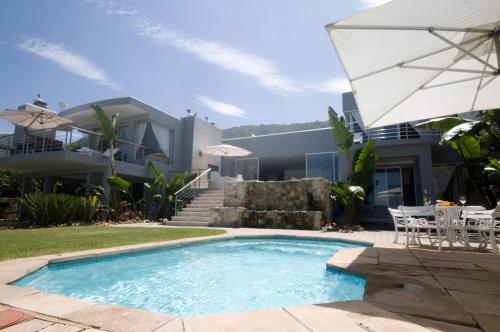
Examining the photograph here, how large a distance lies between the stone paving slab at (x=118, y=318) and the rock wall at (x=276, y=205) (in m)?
9.49

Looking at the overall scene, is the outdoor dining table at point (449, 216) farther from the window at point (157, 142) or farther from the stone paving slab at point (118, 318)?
the window at point (157, 142)

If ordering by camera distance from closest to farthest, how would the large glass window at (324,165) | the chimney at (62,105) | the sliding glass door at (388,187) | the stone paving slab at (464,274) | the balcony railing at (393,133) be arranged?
the stone paving slab at (464,274) → the balcony railing at (393,133) → the sliding glass door at (388,187) → the large glass window at (324,165) → the chimney at (62,105)

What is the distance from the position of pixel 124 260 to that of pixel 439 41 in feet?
21.8

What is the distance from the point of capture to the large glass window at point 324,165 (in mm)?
17422

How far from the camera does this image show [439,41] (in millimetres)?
4449

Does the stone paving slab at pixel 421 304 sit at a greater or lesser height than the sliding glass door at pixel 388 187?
lesser

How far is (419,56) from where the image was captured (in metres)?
4.68

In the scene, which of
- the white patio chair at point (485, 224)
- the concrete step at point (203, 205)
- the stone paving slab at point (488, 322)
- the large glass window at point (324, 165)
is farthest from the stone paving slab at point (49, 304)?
the large glass window at point (324, 165)

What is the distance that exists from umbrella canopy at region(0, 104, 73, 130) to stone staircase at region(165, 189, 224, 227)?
21.7ft

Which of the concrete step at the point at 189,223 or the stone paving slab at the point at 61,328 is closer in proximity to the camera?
the stone paving slab at the point at 61,328

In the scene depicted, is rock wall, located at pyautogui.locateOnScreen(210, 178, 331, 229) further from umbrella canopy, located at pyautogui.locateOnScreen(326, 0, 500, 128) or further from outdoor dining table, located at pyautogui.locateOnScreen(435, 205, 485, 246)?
umbrella canopy, located at pyautogui.locateOnScreen(326, 0, 500, 128)

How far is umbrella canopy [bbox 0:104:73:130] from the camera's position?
12072 mm

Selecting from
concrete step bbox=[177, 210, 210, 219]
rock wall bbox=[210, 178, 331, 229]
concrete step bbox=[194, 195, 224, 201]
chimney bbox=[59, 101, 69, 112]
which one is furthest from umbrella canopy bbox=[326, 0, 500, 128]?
chimney bbox=[59, 101, 69, 112]

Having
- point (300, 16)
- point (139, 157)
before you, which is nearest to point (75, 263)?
point (300, 16)
